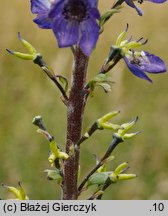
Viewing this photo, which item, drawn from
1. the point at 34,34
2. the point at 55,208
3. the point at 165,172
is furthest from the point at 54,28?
the point at 34,34

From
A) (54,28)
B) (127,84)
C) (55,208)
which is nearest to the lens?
(54,28)

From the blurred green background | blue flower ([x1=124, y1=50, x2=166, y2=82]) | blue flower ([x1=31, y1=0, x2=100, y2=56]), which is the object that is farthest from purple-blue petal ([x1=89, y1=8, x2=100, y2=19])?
the blurred green background

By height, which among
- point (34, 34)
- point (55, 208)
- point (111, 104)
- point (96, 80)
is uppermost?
point (34, 34)

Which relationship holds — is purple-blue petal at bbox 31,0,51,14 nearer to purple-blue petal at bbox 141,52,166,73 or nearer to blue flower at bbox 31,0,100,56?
blue flower at bbox 31,0,100,56

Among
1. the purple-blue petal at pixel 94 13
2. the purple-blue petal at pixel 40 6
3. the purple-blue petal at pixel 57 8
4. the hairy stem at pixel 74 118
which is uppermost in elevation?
the purple-blue petal at pixel 40 6

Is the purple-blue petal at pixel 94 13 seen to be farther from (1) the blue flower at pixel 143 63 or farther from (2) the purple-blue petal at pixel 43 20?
(1) the blue flower at pixel 143 63

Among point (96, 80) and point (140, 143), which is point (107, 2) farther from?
point (96, 80)

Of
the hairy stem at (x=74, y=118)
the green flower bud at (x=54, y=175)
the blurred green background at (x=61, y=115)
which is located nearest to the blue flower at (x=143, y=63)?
the hairy stem at (x=74, y=118)
